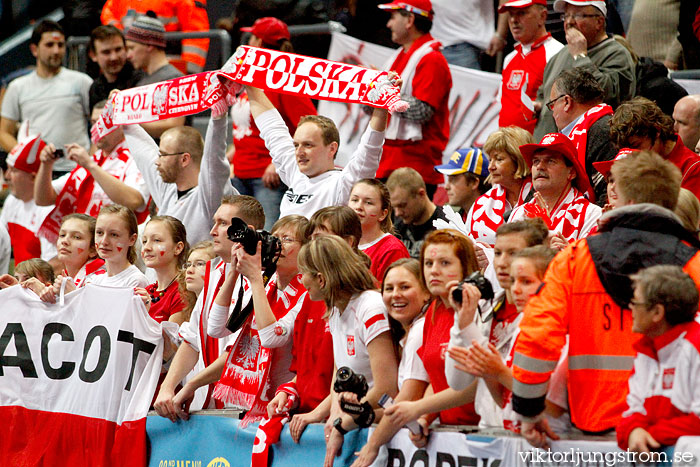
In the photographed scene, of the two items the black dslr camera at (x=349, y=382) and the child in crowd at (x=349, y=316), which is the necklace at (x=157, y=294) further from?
the black dslr camera at (x=349, y=382)

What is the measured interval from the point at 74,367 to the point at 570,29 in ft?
13.3

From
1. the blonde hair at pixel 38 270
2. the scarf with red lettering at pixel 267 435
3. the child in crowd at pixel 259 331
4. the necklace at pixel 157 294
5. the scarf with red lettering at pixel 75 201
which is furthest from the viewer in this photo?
the scarf with red lettering at pixel 75 201

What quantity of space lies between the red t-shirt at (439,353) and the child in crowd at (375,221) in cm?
128

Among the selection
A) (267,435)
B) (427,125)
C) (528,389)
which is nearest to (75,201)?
(427,125)

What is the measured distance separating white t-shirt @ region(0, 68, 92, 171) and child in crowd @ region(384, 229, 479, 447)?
6936 millimetres

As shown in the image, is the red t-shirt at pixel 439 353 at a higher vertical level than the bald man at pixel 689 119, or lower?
lower

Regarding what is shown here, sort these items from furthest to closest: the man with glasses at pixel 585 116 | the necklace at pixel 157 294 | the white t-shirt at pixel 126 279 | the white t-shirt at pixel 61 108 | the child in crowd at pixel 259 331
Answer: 1. the white t-shirt at pixel 61 108
2. the white t-shirt at pixel 126 279
3. the necklace at pixel 157 294
4. the man with glasses at pixel 585 116
5. the child in crowd at pixel 259 331

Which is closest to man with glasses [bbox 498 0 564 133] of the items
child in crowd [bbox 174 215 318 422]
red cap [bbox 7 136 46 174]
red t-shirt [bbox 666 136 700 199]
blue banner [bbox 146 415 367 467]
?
red t-shirt [bbox 666 136 700 199]

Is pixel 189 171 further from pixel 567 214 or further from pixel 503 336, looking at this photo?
pixel 503 336

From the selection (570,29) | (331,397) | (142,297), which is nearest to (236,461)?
(331,397)

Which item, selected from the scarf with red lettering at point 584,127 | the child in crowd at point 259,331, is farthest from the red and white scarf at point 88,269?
the scarf with red lettering at point 584,127

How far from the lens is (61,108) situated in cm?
1123

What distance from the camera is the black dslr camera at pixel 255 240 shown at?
571 cm

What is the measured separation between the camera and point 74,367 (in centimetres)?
668
